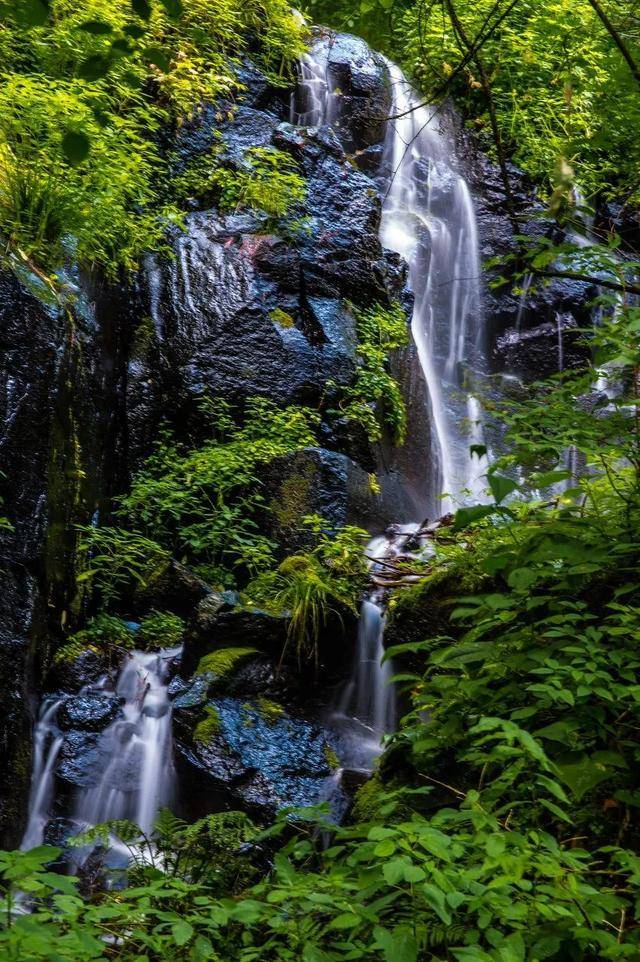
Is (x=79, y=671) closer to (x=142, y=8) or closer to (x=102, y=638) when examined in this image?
(x=102, y=638)

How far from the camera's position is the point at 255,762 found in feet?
17.0

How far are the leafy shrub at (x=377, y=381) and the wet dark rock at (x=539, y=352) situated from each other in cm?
249

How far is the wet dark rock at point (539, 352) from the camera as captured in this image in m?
11.2

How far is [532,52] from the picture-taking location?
12414 millimetres

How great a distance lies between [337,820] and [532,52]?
11.9 metres

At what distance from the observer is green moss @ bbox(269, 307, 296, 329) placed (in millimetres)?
8156

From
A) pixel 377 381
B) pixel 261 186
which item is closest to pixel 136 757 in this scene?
pixel 377 381

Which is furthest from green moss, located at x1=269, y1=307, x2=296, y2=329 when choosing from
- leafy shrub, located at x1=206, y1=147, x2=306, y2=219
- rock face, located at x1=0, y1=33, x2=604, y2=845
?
leafy shrub, located at x1=206, y1=147, x2=306, y2=219

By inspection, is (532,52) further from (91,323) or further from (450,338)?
(91,323)

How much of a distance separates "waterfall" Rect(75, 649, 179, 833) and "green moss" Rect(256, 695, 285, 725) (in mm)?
647

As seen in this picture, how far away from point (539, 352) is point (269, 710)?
7.46m

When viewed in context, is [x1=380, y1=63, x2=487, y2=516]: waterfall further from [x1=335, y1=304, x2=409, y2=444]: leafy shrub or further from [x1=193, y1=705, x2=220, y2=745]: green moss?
[x1=193, y1=705, x2=220, y2=745]: green moss

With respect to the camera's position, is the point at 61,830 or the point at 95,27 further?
the point at 61,830

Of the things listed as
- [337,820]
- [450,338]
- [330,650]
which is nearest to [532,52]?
[450,338]
